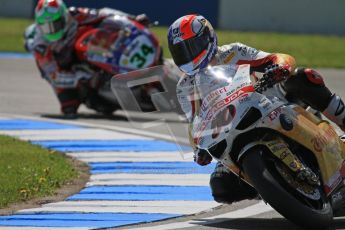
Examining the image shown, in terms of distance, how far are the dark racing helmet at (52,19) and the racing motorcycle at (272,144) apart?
23.4ft

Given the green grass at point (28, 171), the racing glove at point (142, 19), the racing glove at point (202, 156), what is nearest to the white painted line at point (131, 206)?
the green grass at point (28, 171)

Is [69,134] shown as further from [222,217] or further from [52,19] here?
[222,217]

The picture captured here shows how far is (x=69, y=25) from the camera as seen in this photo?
14656 mm

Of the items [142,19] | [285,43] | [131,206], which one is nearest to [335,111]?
[131,206]

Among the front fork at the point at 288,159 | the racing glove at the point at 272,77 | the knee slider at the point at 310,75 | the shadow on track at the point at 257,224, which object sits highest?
the racing glove at the point at 272,77

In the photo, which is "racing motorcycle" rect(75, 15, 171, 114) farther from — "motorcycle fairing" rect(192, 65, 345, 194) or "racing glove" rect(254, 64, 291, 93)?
"racing glove" rect(254, 64, 291, 93)

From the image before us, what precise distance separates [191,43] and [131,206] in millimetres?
1608

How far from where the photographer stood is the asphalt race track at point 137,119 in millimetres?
7711

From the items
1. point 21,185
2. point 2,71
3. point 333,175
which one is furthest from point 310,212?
point 2,71

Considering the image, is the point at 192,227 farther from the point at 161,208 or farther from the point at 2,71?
the point at 2,71

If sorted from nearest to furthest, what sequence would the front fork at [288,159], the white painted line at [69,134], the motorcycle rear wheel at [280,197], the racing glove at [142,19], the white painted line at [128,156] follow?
the motorcycle rear wheel at [280,197], the front fork at [288,159], the white painted line at [128,156], the white painted line at [69,134], the racing glove at [142,19]

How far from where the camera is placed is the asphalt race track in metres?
7.71

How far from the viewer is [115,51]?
577 inches

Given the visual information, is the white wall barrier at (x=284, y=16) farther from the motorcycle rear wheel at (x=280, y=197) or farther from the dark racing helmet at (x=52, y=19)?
the motorcycle rear wheel at (x=280, y=197)
